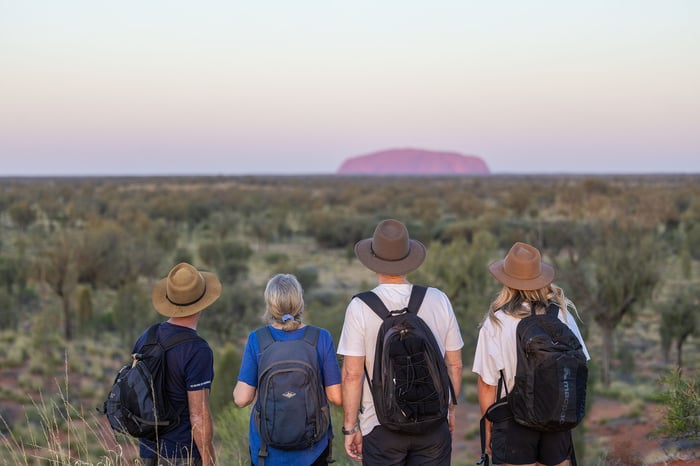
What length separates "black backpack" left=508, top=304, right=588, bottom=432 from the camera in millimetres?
3297

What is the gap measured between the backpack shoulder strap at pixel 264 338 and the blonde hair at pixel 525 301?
45.6 inches

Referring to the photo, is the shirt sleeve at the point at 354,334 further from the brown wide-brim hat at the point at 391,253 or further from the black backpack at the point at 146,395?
the black backpack at the point at 146,395

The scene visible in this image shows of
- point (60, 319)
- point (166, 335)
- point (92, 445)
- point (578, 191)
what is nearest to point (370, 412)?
point (166, 335)

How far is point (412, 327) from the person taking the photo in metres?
3.31

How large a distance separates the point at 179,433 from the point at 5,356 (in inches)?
606

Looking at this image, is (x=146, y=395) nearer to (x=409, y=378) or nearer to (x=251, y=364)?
(x=251, y=364)

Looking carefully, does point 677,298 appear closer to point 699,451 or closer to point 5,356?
point 699,451

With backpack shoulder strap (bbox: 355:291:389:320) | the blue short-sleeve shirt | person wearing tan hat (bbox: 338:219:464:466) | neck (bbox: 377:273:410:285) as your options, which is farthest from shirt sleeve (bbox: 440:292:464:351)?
the blue short-sleeve shirt

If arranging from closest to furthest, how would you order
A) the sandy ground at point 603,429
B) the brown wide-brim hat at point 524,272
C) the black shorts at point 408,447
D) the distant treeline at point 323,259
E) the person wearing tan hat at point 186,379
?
the black shorts at point 408,447, the person wearing tan hat at point 186,379, the brown wide-brim hat at point 524,272, the sandy ground at point 603,429, the distant treeline at point 323,259

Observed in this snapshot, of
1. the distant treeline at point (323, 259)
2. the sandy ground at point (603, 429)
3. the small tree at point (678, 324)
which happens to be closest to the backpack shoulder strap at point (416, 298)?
the sandy ground at point (603, 429)

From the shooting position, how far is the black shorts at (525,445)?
3461 millimetres

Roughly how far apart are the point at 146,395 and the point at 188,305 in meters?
0.52

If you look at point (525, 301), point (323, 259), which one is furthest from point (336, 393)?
point (323, 259)

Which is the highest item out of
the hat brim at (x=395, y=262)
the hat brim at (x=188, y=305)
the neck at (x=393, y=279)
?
the hat brim at (x=395, y=262)
